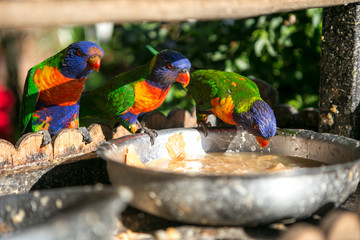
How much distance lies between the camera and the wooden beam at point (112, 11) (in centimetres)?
73

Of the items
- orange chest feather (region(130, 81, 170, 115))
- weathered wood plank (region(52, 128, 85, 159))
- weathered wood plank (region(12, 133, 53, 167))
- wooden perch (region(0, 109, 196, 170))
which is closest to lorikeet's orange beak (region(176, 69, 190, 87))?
orange chest feather (region(130, 81, 170, 115))

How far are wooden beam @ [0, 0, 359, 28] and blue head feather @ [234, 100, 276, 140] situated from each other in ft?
1.63

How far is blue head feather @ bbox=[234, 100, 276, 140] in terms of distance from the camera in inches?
58.5

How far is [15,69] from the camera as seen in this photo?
10.4ft

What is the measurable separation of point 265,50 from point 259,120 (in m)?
1.51

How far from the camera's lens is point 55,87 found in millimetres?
1892

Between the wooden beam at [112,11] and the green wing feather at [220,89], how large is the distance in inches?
23.6

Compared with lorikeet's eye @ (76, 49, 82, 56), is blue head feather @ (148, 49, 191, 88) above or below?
below

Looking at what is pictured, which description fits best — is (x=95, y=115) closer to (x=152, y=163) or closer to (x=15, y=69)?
(x=152, y=163)

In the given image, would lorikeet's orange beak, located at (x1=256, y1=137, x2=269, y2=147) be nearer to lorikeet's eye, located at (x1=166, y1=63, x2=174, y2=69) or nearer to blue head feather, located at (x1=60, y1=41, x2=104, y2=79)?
lorikeet's eye, located at (x1=166, y1=63, x2=174, y2=69)

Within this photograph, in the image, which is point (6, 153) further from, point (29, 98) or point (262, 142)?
point (262, 142)

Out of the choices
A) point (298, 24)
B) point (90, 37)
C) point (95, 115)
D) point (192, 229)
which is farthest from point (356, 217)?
point (90, 37)

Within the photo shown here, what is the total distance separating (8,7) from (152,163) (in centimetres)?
81

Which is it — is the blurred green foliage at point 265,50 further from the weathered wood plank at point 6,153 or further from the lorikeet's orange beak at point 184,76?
the weathered wood plank at point 6,153
